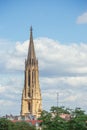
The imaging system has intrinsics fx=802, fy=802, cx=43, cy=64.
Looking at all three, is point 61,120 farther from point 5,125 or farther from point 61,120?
point 5,125

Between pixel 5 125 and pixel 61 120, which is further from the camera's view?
pixel 5 125

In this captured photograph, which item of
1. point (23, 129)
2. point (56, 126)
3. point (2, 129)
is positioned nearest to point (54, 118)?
point (56, 126)

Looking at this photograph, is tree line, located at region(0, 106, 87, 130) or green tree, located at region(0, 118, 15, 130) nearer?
tree line, located at region(0, 106, 87, 130)

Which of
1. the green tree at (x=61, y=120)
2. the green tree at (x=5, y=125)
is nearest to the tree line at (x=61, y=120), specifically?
the green tree at (x=61, y=120)

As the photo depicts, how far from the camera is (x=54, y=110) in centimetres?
10756

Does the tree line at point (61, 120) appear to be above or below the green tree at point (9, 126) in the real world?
below

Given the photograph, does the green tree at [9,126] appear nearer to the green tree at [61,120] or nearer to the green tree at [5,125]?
the green tree at [5,125]

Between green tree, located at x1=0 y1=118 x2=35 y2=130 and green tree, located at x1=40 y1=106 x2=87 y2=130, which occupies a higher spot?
green tree, located at x1=0 y1=118 x2=35 y2=130

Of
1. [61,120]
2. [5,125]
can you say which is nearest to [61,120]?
[61,120]

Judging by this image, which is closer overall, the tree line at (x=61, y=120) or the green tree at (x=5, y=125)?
the tree line at (x=61, y=120)

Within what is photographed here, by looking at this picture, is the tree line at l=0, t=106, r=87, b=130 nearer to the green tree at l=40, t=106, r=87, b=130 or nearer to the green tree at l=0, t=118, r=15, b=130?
the green tree at l=40, t=106, r=87, b=130

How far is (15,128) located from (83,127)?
54482 millimetres

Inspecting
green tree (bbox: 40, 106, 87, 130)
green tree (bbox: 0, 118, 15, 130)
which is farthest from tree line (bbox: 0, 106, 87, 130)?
green tree (bbox: 0, 118, 15, 130)

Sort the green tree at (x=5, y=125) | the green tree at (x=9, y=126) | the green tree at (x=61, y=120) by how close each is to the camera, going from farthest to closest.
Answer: the green tree at (x=9, y=126), the green tree at (x=5, y=125), the green tree at (x=61, y=120)
